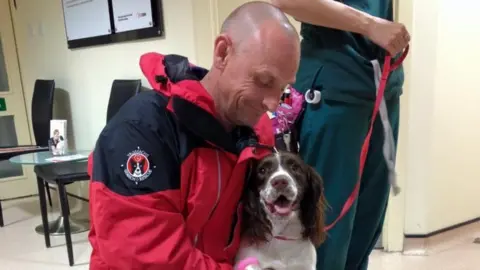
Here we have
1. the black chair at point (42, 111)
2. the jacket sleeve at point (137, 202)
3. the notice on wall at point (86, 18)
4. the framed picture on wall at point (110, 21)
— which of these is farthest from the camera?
the black chair at point (42, 111)

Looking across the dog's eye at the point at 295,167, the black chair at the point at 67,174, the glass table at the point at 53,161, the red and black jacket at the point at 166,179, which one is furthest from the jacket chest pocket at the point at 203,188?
the glass table at the point at 53,161

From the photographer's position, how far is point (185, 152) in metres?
0.97

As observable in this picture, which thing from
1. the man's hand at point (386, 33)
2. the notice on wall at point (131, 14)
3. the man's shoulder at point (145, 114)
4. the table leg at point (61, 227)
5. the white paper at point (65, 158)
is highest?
the notice on wall at point (131, 14)

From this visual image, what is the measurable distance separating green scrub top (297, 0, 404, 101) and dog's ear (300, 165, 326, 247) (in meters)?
0.23

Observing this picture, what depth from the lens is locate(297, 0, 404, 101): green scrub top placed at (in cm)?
126

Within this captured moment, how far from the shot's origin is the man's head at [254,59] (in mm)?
922

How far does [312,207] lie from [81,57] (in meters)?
3.12

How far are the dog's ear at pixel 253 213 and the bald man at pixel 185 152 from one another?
7 centimetres

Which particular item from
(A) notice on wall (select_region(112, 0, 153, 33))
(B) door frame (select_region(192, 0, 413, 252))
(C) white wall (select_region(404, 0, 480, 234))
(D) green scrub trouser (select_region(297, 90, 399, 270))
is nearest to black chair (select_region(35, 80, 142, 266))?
(A) notice on wall (select_region(112, 0, 153, 33))

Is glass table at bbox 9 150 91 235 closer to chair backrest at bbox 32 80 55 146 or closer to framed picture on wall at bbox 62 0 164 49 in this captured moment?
chair backrest at bbox 32 80 55 146

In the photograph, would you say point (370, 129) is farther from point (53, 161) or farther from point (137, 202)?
point (53, 161)

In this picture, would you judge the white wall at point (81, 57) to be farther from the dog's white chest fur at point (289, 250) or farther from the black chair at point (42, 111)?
the dog's white chest fur at point (289, 250)

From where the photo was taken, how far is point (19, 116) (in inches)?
178

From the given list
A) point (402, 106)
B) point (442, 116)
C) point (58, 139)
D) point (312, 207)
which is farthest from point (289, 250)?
point (58, 139)
